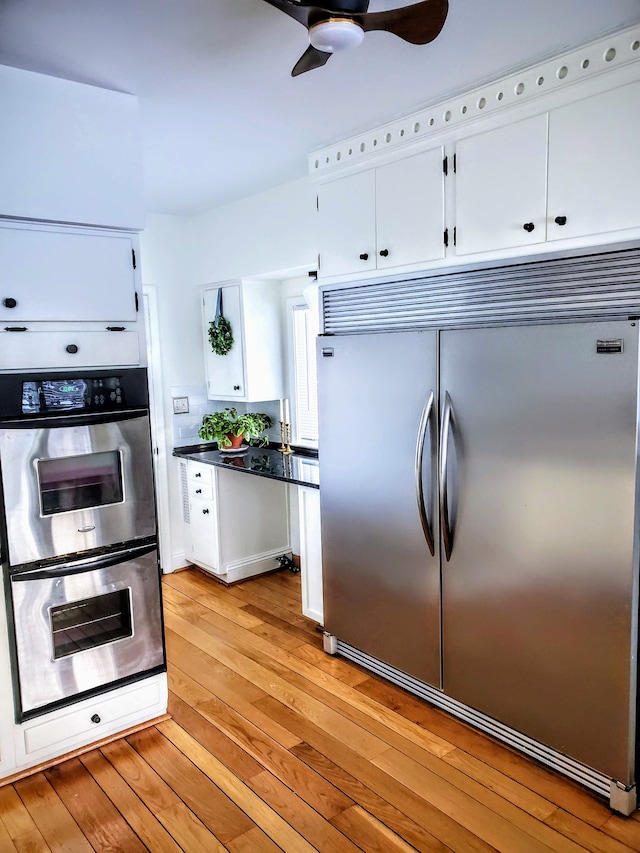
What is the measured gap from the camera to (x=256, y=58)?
212cm

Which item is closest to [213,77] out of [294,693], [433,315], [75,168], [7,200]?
[75,168]

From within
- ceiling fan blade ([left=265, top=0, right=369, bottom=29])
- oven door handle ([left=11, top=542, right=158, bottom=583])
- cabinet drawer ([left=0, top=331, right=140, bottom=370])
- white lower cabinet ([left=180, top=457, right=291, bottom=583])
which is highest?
ceiling fan blade ([left=265, top=0, right=369, bottom=29])

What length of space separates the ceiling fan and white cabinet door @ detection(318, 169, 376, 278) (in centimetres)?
115

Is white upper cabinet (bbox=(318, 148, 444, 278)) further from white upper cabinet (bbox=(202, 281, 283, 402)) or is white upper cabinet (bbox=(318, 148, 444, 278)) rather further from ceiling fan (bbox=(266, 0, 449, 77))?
white upper cabinet (bbox=(202, 281, 283, 402))

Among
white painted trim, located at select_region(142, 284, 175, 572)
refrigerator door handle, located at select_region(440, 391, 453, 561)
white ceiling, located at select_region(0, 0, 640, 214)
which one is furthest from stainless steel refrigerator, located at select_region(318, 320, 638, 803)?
white painted trim, located at select_region(142, 284, 175, 572)

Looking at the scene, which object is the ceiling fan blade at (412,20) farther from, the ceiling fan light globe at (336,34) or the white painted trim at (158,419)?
the white painted trim at (158,419)

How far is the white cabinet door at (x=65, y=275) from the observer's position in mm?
2305

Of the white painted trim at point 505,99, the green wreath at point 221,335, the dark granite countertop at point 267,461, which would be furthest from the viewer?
the green wreath at point 221,335

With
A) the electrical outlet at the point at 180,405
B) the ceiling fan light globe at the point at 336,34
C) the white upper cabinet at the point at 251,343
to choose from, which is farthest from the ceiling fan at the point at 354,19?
the electrical outlet at the point at 180,405

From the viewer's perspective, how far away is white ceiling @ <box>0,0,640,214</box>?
184cm

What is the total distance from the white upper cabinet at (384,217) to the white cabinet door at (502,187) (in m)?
0.12

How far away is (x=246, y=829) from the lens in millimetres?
2123

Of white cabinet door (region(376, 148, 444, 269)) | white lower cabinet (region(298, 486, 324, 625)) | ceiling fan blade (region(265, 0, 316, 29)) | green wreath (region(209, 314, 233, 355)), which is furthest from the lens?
green wreath (region(209, 314, 233, 355))

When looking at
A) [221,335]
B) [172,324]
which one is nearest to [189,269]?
[172,324]
